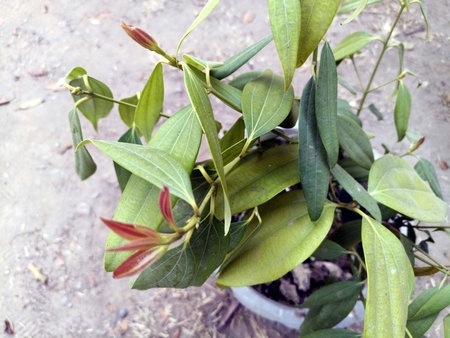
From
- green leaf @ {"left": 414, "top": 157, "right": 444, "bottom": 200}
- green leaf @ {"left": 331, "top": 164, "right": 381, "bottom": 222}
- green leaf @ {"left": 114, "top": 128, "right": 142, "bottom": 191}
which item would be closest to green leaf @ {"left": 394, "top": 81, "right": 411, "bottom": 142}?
green leaf @ {"left": 414, "top": 157, "right": 444, "bottom": 200}

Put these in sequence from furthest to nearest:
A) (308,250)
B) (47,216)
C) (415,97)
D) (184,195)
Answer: (415,97)
(47,216)
(308,250)
(184,195)

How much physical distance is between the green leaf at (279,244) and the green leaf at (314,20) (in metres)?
0.23

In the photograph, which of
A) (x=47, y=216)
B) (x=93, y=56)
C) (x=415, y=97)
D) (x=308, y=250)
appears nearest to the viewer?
(x=308, y=250)

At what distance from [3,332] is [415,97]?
150cm

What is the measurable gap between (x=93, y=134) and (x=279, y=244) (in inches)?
38.2

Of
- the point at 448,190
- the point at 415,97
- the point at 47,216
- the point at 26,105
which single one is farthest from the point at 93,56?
the point at 448,190

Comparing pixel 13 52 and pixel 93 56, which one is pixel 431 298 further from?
pixel 13 52

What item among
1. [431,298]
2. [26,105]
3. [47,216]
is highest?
[26,105]

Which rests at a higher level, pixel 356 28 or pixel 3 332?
pixel 356 28

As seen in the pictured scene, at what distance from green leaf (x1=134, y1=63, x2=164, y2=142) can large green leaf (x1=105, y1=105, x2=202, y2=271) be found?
6cm

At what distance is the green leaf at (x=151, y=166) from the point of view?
0.39 m

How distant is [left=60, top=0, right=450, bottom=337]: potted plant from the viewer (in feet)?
1.32

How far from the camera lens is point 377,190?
1.85 ft

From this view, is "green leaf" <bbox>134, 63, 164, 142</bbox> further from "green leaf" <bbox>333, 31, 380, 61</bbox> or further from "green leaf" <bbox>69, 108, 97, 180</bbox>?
"green leaf" <bbox>333, 31, 380, 61</bbox>
